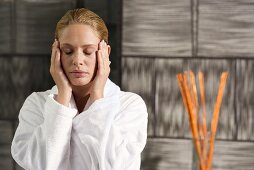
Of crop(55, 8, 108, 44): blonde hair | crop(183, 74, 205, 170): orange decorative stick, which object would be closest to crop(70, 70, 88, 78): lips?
crop(55, 8, 108, 44): blonde hair

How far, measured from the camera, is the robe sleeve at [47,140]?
0.96 meters

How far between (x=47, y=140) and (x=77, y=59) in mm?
213

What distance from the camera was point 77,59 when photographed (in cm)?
98

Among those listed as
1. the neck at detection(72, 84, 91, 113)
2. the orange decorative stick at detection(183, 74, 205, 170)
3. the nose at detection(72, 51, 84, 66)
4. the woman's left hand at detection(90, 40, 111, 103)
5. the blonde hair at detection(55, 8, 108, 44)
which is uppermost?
the blonde hair at detection(55, 8, 108, 44)

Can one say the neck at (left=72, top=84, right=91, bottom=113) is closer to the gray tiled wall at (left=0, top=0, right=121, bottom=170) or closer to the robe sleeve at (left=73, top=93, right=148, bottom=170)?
the robe sleeve at (left=73, top=93, right=148, bottom=170)

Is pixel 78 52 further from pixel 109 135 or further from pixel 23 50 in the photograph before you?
pixel 23 50

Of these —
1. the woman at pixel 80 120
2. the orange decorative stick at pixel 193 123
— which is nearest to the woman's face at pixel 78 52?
the woman at pixel 80 120

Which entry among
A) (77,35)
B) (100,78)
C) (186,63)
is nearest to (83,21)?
(77,35)

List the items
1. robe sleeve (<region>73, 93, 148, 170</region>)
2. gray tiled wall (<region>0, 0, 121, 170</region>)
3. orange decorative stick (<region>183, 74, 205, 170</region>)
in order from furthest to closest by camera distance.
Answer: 1. gray tiled wall (<region>0, 0, 121, 170</region>)
2. orange decorative stick (<region>183, 74, 205, 170</region>)
3. robe sleeve (<region>73, 93, 148, 170</region>)

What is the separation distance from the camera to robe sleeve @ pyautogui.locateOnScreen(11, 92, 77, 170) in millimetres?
962

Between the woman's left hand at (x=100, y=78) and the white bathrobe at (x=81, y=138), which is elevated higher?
the woman's left hand at (x=100, y=78)

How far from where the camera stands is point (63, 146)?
98 cm

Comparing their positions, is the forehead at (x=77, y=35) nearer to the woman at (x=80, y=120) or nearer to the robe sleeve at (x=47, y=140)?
the woman at (x=80, y=120)

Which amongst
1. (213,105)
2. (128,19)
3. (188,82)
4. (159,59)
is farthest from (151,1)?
(213,105)
